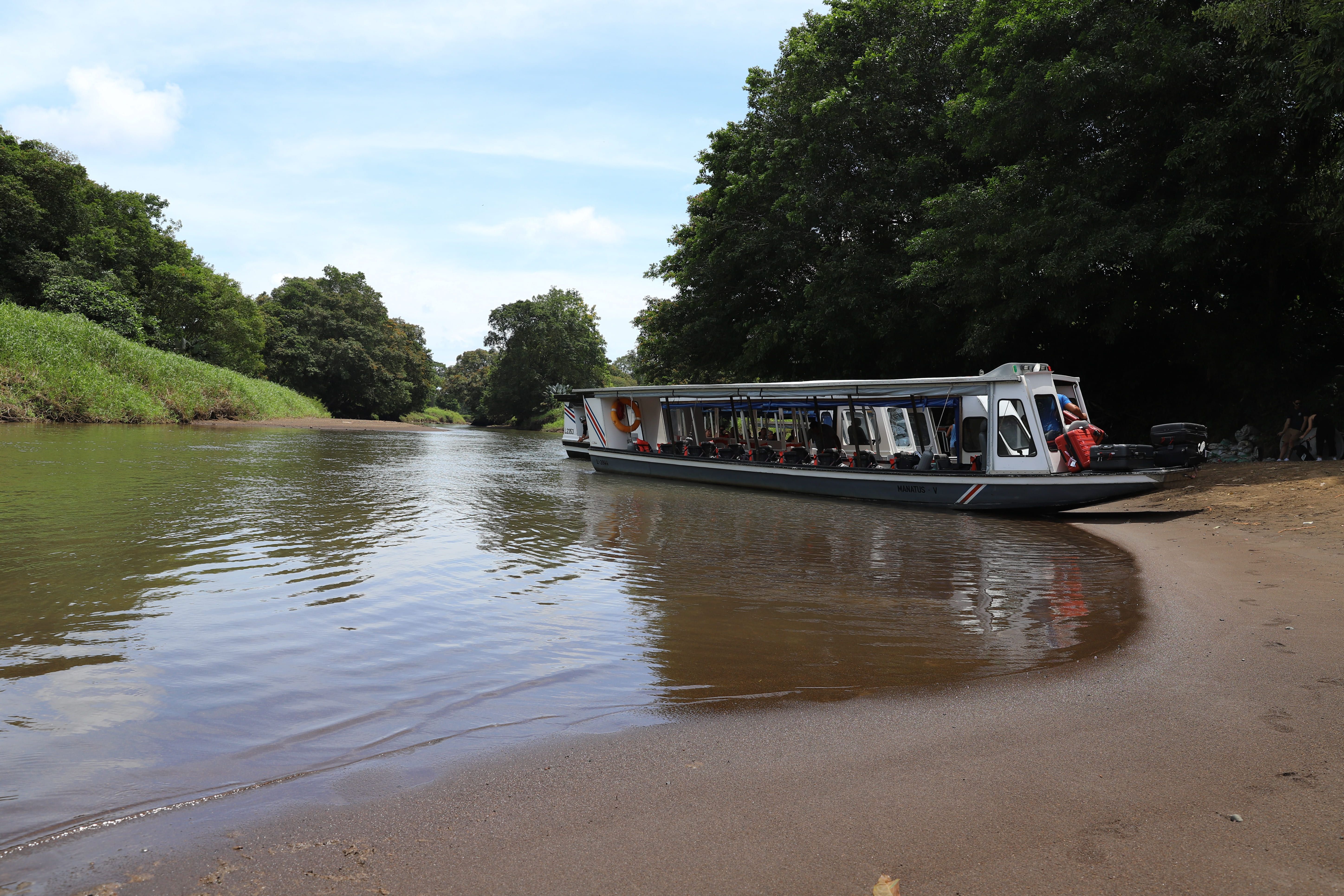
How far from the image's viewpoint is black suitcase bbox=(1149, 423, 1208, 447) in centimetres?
1437

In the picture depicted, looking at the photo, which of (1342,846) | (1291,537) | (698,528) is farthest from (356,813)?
(1291,537)

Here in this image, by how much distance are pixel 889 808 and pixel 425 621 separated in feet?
14.9

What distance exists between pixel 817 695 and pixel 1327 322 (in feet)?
67.2

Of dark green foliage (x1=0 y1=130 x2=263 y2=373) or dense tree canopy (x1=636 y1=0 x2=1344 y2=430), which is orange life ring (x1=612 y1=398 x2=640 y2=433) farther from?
dark green foliage (x1=0 y1=130 x2=263 y2=373)

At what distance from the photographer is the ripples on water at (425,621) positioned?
4.18 meters

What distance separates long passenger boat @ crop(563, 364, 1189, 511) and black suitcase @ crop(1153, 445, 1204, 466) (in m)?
0.14

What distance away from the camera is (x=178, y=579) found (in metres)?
7.93

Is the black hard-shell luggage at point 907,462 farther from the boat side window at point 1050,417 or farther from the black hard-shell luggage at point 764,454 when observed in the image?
the black hard-shell luggage at point 764,454

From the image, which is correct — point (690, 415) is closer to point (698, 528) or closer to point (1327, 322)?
point (698, 528)

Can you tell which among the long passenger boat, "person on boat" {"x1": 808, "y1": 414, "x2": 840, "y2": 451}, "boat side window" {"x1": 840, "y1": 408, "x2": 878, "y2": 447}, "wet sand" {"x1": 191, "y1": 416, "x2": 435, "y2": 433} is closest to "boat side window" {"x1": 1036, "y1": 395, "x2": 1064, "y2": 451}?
the long passenger boat

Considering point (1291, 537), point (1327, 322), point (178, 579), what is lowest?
point (1291, 537)

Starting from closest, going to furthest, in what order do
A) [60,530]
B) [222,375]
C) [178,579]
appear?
[178,579]
[60,530]
[222,375]

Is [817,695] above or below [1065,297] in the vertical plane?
below

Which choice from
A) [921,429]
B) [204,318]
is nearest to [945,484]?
[921,429]
